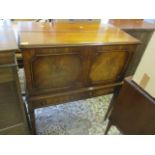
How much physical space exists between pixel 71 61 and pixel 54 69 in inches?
5.4

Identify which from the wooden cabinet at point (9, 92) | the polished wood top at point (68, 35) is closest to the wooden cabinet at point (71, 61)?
the polished wood top at point (68, 35)

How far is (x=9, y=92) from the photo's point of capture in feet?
3.28

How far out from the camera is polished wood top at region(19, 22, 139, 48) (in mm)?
1042

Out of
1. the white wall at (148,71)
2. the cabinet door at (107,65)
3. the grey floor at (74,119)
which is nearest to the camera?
the white wall at (148,71)

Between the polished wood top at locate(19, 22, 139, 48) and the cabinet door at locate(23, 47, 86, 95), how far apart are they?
52mm

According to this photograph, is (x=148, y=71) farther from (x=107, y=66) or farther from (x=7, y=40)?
(x=7, y=40)

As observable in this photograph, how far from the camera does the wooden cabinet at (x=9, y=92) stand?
835 mm

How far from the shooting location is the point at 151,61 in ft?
3.20

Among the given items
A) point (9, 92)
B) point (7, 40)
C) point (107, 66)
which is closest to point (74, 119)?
point (107, 66)

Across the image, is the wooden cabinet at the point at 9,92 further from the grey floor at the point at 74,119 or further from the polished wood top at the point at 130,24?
the polished wood top at the point at 130,24

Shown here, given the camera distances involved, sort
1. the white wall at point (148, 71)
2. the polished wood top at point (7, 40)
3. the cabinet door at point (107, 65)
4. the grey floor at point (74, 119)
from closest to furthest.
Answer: the polished wood top at point (7, 40)
the white wall at point (148, 71)
the cabinet door at point (107, 65)
the grey floor at point (74, 119)
